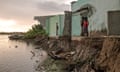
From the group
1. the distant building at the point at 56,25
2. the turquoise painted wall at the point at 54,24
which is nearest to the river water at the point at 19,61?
the distant building at the point at 56,25

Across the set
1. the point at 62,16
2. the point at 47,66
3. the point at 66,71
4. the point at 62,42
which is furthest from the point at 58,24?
the point at 66,71

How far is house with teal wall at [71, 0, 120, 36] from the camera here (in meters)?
23.1

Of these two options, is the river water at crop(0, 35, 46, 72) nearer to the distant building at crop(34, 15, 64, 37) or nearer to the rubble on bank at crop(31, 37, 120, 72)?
the rubble on bank at crop(31, 37, 120, 72)

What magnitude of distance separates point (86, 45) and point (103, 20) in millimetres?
5709

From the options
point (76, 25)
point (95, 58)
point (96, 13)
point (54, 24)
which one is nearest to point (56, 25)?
point (54, 24)

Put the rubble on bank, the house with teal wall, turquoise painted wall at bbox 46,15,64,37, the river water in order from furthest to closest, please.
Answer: turquoise painted wall at bbox 46,15,64,37 → the river water → the house with teal wall → the rubble on bank

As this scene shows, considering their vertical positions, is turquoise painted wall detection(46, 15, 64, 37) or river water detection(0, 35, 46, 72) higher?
turquoise painted wall detection(46, 15, 64, 37)

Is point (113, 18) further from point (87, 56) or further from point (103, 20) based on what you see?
point (103, 20)

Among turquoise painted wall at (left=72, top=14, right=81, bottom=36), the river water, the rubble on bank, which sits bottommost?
the river water

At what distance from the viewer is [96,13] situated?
25.7 metres

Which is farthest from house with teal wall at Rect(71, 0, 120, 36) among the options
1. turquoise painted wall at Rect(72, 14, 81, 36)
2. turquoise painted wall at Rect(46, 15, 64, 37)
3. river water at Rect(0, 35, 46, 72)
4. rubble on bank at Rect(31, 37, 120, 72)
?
turquoise painted wall at Rect(46, 15, 64, 37)

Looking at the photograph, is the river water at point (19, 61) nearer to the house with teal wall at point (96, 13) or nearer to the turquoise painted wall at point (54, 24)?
the turquoise painted wall at point (54, 24)

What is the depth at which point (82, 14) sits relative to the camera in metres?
28.1

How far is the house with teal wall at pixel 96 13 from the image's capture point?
75.7 feet
